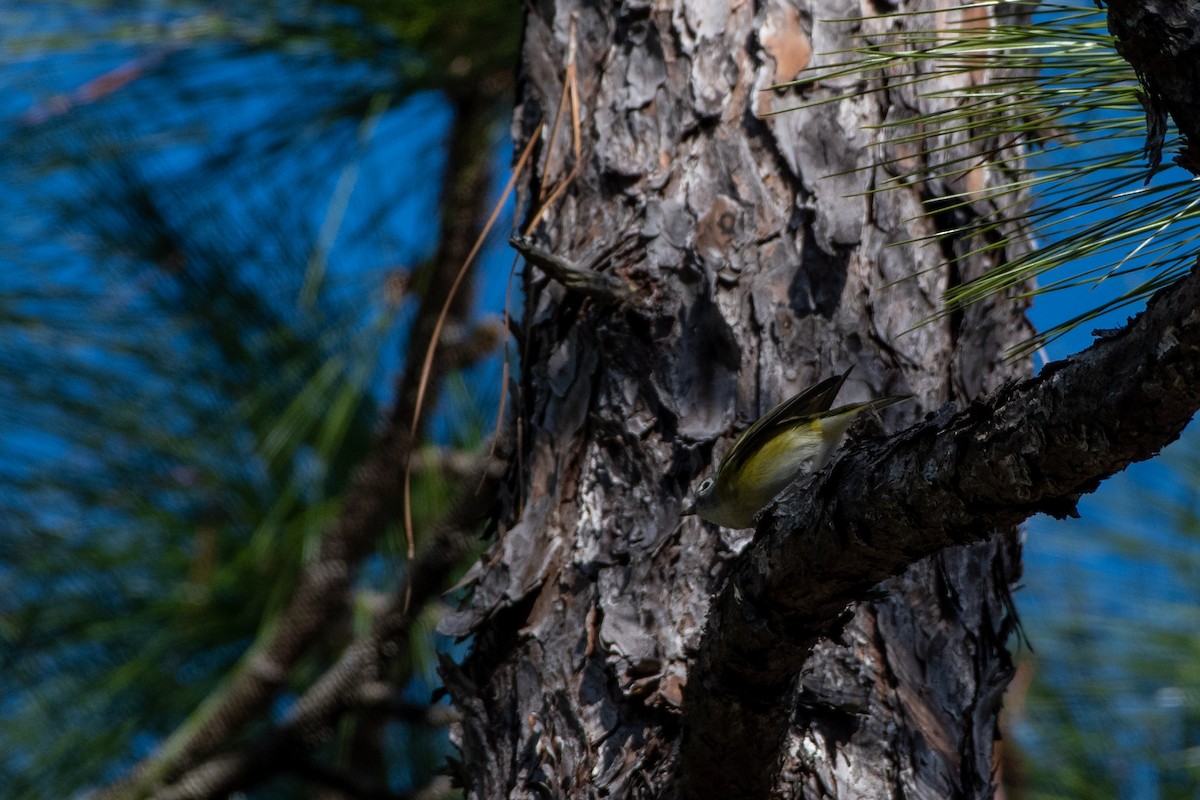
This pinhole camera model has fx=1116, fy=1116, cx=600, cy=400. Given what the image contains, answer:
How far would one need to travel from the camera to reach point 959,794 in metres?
0.98

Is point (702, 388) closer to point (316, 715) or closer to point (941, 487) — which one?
point (941, 487)

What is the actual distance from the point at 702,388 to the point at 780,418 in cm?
18

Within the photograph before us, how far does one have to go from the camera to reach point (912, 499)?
698mm

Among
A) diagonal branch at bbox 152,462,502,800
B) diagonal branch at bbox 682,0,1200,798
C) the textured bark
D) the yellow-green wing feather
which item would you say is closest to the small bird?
the yellow-green wing feather

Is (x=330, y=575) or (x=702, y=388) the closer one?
(x=702, y=388)

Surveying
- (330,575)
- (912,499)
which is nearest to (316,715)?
(330,575)

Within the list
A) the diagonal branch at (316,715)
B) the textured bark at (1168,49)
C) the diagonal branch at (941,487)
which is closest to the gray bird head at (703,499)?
the diagonal branch at (941,487)

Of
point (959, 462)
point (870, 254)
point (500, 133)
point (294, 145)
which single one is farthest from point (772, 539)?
point (294, 145)

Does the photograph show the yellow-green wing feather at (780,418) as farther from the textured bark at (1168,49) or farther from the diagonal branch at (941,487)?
the textured bark at (1168,49)

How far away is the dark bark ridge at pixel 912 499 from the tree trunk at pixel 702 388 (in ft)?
0.10

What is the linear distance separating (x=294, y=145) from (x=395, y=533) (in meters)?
0.87

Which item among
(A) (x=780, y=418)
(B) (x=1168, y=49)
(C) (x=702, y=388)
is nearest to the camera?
(B) (x=1168, y=49)

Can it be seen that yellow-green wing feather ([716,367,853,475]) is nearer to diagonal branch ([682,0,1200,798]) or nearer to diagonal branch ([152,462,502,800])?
diagonal branch ([682,0,1200,798])

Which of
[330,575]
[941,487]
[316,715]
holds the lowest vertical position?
[941,487]
